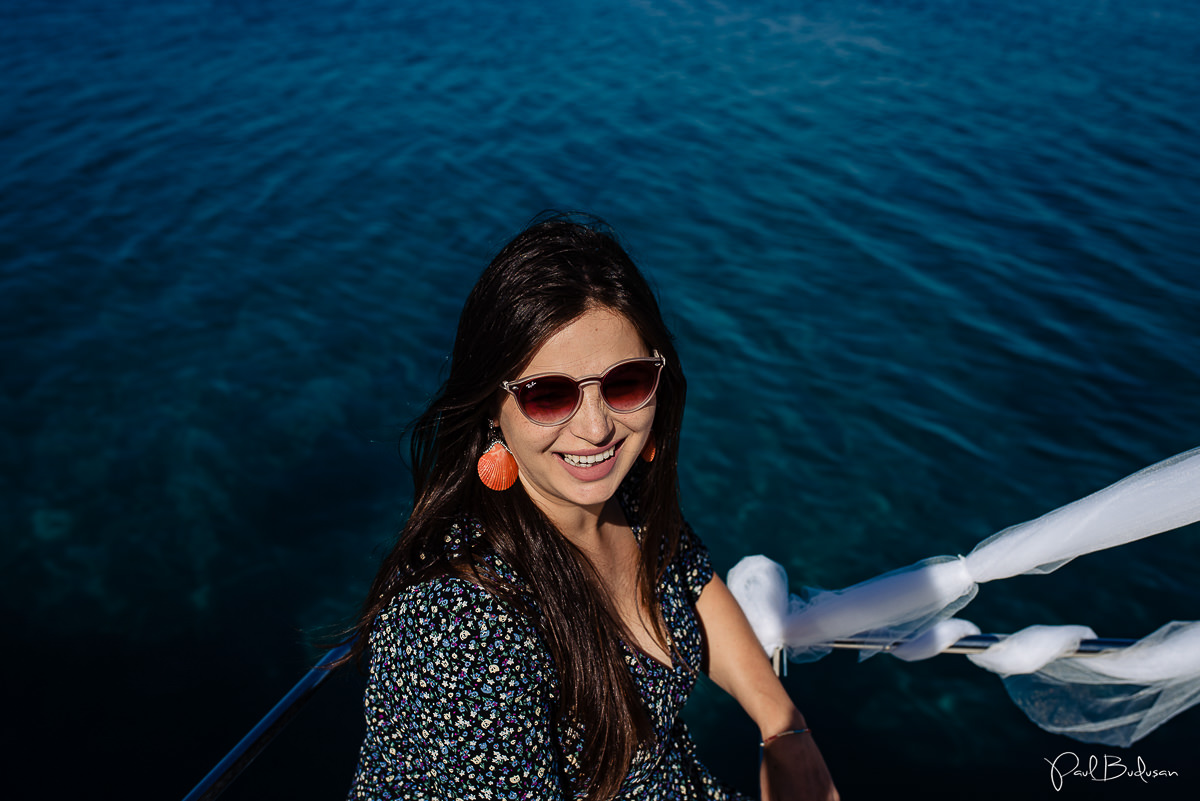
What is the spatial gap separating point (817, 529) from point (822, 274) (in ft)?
10.4

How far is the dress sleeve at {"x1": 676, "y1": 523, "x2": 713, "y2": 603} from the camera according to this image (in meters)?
2.61

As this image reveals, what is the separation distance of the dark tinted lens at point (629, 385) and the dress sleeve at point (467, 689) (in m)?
0.49

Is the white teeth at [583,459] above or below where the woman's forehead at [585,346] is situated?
below

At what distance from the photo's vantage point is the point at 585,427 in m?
2.01

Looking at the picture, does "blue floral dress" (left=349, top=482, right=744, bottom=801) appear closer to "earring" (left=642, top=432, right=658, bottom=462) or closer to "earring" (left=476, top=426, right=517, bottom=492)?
"earring" (left=476, top=426, right=517, bottom=492)

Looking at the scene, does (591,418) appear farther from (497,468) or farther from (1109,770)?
(1109,770)

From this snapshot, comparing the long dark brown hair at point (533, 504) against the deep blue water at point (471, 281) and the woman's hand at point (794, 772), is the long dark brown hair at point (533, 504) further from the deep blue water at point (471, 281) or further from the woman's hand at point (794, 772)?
the deep blue water at point (471, 281)

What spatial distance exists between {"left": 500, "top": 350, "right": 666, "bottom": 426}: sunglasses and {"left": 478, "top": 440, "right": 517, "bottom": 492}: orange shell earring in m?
0.17

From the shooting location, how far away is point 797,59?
13.9m

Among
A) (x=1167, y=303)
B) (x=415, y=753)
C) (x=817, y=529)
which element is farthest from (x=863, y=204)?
(x=415, y=753)

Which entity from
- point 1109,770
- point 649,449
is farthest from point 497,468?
point 1109,770

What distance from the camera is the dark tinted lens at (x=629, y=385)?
6.57 feet

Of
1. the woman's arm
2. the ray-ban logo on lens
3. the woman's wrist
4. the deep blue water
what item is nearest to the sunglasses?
the woman's arm

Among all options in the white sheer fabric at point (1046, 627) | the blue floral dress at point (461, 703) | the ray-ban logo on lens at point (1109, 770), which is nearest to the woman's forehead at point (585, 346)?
the blue floral dress at point (461, 703)
